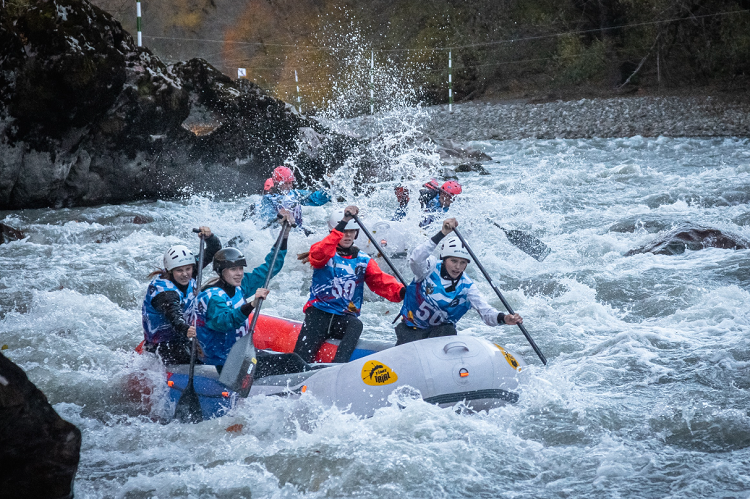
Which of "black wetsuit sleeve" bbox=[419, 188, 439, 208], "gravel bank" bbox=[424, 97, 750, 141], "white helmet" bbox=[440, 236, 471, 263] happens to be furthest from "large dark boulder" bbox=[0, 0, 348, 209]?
"white helmet" bbox=[440, 236, 471, 263]

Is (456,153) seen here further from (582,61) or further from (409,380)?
(409,380)

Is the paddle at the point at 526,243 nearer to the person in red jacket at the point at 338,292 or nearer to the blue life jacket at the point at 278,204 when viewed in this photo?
the blue life jacket at the point at 278,204

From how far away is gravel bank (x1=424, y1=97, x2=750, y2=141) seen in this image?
Answer: 16547mm

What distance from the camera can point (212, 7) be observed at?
2498 centimetres

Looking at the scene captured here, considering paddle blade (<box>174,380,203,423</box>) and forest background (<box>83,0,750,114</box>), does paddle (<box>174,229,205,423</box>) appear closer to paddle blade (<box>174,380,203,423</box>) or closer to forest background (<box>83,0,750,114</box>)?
paddle blade (<box>174,380,203,423</box>)

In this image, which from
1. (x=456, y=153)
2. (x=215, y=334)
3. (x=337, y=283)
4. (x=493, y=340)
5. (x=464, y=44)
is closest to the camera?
(x=215, y=334)

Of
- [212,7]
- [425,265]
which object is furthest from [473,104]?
[425,265]

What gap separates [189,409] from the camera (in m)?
4.29

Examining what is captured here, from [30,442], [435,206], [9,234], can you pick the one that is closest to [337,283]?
[30,442]

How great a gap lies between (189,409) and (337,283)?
135 centimetres

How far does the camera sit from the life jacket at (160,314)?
4.65 meters

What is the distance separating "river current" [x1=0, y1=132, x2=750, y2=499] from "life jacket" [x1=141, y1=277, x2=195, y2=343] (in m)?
0.20

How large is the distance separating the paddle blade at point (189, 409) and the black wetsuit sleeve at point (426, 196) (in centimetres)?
426

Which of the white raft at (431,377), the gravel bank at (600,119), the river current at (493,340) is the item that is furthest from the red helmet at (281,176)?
the gravel bank at (600,119)
